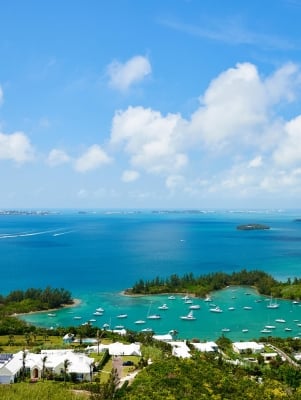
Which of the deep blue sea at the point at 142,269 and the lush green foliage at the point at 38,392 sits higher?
the lush green foliage at the point at 38,392

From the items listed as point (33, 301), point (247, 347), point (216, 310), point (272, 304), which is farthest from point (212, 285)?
point (247, 347)

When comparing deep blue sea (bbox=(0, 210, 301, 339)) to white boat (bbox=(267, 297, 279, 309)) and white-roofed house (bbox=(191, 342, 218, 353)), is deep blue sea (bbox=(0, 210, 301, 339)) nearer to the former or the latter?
white boat (bbox=(267, 297, 279, 309))

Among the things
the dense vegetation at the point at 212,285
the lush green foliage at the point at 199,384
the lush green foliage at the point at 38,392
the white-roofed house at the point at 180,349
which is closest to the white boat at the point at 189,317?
the dense vegetation at the point at 212,285

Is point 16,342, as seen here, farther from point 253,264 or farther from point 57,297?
point 253,264

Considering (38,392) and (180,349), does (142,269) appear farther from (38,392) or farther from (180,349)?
(38,392)

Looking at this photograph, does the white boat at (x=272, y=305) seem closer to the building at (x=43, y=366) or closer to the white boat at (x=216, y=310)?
the white boat at (x=216, y=310)

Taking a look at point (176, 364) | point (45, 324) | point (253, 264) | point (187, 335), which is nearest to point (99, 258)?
point (253, 264)
